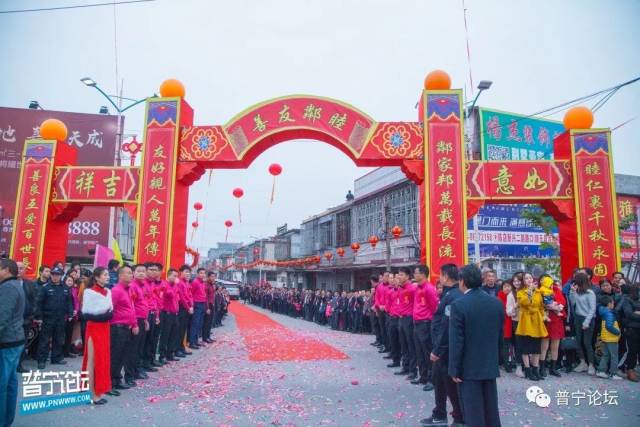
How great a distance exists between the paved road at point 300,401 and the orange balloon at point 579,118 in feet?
16.3

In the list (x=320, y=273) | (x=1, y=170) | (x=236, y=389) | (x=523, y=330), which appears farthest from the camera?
(x=320, y=273)

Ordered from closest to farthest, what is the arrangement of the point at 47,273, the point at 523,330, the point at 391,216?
1. the point at 523,330
2. the point at 47,273
3. the point at 391,216

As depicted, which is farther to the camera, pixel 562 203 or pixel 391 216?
pixel 391 216

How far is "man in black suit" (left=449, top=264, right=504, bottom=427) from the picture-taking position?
3.38m

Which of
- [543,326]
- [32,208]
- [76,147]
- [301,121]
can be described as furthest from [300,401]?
[76,147]

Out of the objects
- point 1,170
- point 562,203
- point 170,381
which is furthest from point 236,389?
point 1,170

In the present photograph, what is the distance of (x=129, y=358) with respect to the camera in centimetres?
589

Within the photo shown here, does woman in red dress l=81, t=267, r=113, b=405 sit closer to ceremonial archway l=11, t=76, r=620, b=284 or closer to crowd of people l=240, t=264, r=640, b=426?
crowd of people l=240, t=264, r=640, b=426

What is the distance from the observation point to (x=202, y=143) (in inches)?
381

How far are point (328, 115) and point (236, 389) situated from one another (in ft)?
19.2

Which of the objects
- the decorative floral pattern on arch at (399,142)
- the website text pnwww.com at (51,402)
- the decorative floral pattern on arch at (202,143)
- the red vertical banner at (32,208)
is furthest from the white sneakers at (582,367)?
the red vertical banner at (32,208)

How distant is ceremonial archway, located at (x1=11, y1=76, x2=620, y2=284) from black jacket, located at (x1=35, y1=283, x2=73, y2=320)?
6.36ft

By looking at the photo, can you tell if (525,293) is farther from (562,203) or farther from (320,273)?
(320,273)

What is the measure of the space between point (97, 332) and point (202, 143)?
5.39 m
